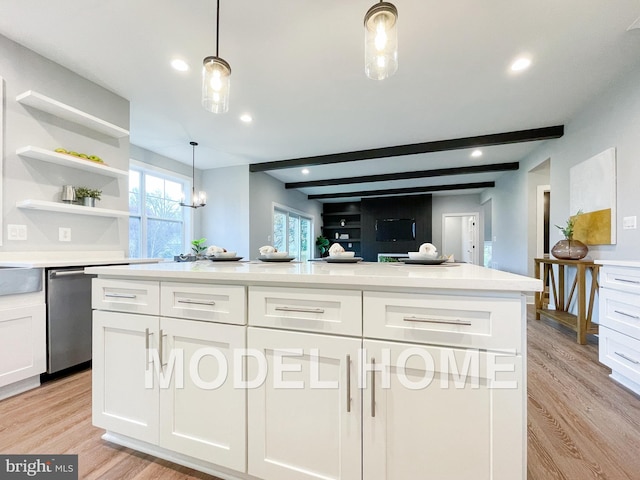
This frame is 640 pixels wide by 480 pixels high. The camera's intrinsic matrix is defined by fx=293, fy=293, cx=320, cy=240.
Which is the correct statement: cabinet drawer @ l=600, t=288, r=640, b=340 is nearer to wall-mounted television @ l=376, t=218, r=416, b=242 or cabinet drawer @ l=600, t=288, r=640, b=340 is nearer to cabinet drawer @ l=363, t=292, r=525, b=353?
cabinet drawer @ l=363, t=292, r=525, b=353

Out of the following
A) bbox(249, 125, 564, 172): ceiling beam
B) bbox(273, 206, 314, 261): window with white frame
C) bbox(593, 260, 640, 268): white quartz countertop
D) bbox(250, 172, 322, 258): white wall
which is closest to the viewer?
bbox(593, 260, 640, 268): white quartz countertop

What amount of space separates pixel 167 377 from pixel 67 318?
5.12 ft

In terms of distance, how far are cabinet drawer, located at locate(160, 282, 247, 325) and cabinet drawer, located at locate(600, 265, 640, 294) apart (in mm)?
2511

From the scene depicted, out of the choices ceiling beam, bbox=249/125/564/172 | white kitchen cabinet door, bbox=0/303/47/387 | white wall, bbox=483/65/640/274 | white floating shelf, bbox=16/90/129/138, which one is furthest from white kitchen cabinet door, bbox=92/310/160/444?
ceiling beam, bbox=249/125/564/172

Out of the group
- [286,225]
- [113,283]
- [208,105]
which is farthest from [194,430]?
[286,225]

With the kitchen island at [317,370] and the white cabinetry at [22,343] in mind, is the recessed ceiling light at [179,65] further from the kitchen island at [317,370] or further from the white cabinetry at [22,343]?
the white cabinetry at [22,343]

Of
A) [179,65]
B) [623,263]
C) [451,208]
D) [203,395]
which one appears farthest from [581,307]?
[451,208]

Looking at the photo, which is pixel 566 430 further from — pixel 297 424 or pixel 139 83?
pixel 139 83

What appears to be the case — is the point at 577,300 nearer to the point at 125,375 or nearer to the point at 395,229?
the point at 125,375

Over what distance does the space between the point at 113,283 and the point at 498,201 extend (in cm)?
703

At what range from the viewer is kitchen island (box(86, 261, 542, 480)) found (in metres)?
0.88

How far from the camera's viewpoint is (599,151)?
298 centimetres

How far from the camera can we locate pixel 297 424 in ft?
3.46

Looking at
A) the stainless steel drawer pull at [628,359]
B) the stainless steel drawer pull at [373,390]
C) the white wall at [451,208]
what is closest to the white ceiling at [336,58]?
the stainless steel drawer pull at [373,390]
